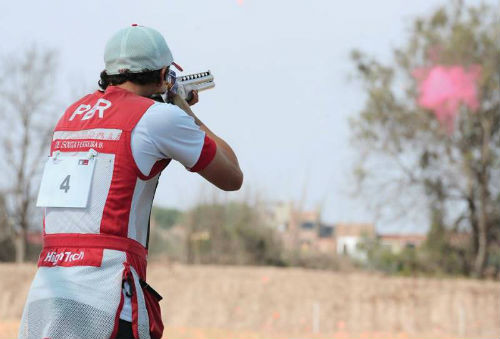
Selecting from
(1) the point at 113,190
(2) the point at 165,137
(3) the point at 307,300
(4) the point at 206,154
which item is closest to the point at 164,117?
(2) the point at 165,137

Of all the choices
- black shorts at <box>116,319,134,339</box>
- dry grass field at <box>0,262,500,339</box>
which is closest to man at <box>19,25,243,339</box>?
black shorts at <box>116,319,134,339</box>

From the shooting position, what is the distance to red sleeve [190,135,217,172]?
306cm

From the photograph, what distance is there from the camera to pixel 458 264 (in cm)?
3319

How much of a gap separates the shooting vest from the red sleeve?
0.12 m

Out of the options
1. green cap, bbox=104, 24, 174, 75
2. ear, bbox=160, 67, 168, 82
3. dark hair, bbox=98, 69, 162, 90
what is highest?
green cap, bbox=104, 24, 174, 75

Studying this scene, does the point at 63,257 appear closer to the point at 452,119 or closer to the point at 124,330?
the point at 124,330

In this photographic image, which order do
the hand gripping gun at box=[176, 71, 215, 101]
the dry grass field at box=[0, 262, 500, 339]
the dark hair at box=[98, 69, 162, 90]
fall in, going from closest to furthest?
the dark hair at box=[98, 69, 162, 90], the hand gripping gun at box=[176, 71, 215, 101], the dry grass field at box=[0, 262, 500, 339]

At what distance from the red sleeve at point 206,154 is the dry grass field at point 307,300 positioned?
2266 cm

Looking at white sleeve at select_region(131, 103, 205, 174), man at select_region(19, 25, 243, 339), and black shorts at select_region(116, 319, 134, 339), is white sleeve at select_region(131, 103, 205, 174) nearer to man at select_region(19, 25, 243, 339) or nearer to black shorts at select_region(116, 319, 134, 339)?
man at select_region(19, 25, 243, 339)

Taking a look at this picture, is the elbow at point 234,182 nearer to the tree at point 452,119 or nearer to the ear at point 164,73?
the ear at point 164,73

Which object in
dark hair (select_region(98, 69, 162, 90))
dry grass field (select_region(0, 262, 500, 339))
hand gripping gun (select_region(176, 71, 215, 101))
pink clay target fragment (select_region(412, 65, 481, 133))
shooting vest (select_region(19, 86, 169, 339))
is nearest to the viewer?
shooting vest (select_region(19, 86, 169, 339))

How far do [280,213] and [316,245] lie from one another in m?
3.21

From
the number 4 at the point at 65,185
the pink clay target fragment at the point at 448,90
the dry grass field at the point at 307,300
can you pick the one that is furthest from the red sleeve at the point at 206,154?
the pink clay target fragment at the point at 448,90

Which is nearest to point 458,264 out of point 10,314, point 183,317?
point 183,317
